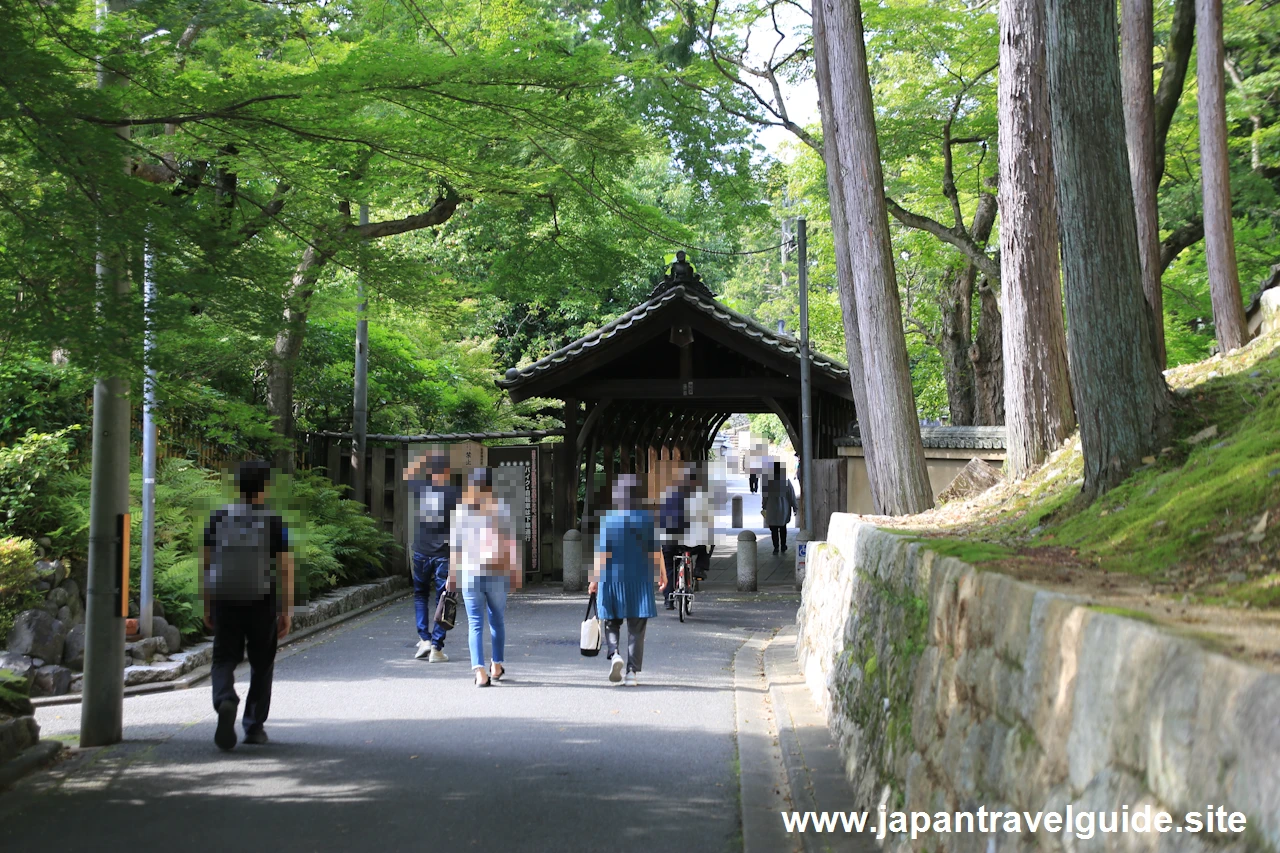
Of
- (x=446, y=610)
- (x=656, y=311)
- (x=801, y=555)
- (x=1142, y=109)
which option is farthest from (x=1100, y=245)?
A: (x=656, y=311)

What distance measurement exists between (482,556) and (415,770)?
9.23 feet

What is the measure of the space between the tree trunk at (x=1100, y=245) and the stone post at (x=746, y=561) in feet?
37.9

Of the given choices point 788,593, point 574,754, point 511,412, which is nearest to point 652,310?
point 788,593

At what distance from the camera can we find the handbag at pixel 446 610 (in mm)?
10508

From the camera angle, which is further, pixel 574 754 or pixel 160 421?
pixel 160 421

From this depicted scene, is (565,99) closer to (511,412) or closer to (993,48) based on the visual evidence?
(993,48)

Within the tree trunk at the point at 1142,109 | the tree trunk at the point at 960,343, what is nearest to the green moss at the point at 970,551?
the tree trunk at the point at 1142,109

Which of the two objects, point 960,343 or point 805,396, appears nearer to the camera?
point 805,396

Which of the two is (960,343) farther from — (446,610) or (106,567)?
(106,567)

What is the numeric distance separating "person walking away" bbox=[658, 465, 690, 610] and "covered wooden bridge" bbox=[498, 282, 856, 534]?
2760 mm

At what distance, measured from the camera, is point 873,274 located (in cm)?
983

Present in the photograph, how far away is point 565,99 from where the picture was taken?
7.61 metres

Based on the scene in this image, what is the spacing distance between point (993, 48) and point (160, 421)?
13589mm

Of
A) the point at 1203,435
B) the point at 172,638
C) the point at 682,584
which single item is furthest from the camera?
the point at 682,584
